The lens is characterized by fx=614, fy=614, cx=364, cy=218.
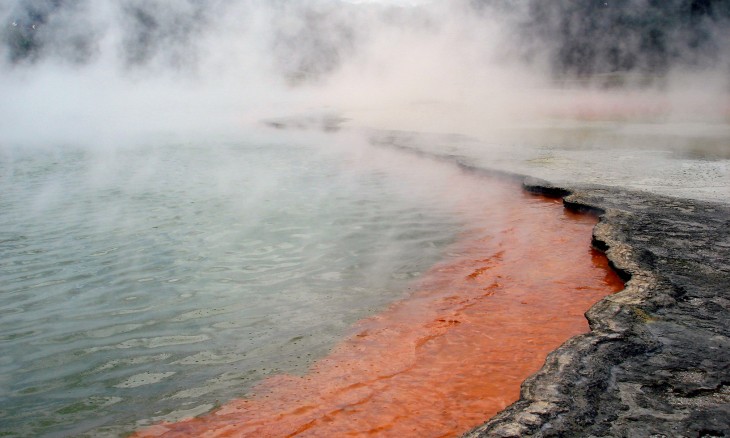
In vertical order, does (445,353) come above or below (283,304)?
below

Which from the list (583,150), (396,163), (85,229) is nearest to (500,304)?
(85,229)

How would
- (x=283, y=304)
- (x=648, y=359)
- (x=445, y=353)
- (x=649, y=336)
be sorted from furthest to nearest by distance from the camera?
(x=283, y=304), (x=445, y=353), (x=649, y=336), (x=648, y=359)

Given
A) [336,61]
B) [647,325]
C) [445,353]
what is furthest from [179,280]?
[336,61]

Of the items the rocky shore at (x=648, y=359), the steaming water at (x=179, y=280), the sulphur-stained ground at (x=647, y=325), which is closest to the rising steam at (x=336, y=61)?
the steaming water at (x=179, y=280)

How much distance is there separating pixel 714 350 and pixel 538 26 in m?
19.4

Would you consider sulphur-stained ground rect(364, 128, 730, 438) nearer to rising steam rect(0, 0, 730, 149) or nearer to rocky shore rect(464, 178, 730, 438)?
rocky shore rect(464, 178, 730, 438)

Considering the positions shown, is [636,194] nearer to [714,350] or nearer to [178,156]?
[714,350]

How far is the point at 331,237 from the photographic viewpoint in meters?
3.66

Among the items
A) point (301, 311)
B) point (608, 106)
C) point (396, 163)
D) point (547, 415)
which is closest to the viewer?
point (547, 415)

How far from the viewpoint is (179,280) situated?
2.98 m

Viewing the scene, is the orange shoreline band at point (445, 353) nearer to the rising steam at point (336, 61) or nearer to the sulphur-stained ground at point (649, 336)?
the sulphur-stained ground at point (649, 336)

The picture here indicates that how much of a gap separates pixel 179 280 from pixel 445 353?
1.42m

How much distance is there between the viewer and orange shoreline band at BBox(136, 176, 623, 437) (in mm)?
1828

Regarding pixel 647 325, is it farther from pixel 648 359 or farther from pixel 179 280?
pixel 179 280
